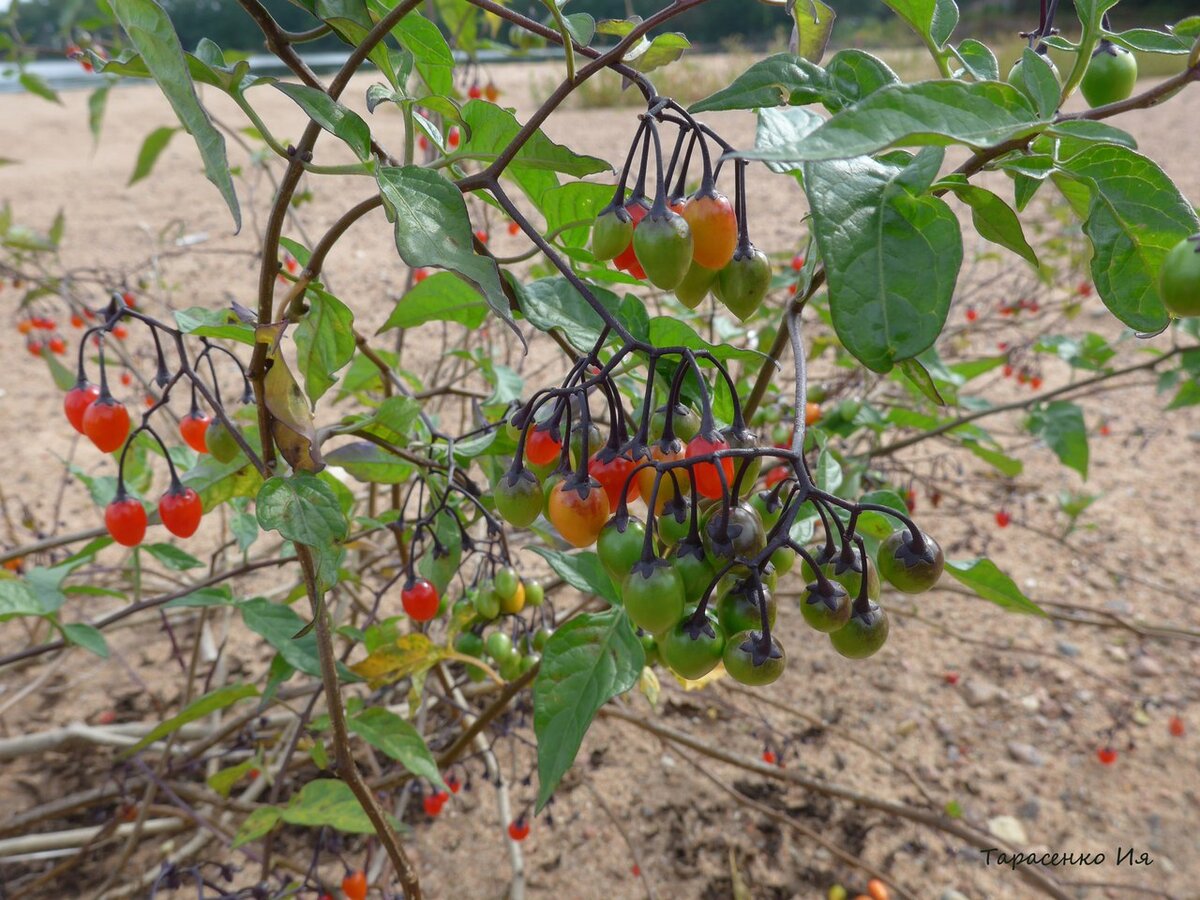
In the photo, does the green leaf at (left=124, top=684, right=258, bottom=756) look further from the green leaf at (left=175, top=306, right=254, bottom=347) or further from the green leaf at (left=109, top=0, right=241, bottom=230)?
the green leaf at (left=109, top=0, right=241, bottom=230)

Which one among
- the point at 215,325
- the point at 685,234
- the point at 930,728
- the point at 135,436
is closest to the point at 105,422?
the point at 135,436

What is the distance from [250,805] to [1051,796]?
1.66 m

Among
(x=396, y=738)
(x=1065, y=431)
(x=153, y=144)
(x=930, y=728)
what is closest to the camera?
(x=396, y=738)

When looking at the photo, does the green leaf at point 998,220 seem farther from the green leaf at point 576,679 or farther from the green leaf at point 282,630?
the green leaf at point 282,630

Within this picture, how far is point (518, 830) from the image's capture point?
162 cm

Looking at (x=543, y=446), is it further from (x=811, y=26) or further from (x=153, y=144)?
(x=153, y=144)

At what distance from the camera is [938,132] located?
48 centimetres

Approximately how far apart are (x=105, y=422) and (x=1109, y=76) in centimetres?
115

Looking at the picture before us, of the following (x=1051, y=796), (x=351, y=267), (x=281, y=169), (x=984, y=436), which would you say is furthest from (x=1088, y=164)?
(x=281, y=169)

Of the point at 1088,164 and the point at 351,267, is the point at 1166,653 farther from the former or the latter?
the point at 351,267

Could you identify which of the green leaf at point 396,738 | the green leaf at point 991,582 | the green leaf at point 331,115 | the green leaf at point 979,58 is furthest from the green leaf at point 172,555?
the green leaf at point 979,58

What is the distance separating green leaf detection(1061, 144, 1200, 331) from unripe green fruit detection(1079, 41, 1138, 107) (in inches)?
5.5

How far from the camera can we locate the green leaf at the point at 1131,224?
65 cm

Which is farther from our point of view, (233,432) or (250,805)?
(250,805)
